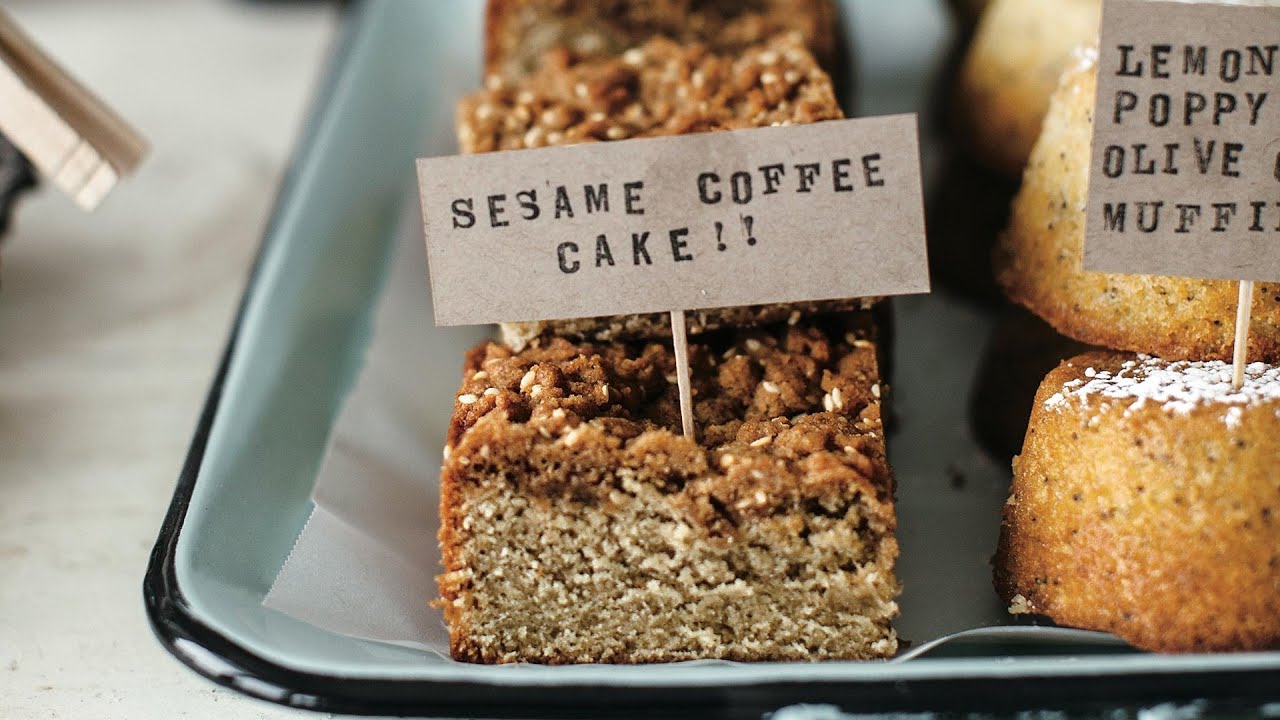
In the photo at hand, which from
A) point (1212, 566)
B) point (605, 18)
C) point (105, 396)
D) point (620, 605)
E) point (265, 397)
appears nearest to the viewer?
point (1212, 566)

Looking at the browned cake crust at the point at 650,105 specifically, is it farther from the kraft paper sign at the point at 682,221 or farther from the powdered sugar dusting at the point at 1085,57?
the powdered sugar dusting at the point at 1085,57

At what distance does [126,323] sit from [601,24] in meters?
1.08

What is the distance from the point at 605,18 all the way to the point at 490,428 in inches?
44.5

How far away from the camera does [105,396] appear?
1943 mm

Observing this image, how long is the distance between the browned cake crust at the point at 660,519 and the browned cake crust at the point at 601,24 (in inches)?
35.6

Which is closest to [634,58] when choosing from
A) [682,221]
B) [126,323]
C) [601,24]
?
[601,24]

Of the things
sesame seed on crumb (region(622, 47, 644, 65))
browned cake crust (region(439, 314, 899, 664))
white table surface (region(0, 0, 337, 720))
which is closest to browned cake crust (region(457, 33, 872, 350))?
sesame seed on crumb (region(622, 47, 644, 65))

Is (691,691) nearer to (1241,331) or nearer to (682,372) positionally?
(682,372)

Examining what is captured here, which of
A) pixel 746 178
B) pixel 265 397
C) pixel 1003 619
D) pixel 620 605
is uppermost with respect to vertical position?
pixel 746 178

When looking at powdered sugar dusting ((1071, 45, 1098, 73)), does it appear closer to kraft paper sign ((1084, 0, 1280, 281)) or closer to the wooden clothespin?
kraft paper sign ((1084, 0, 1280, 281))

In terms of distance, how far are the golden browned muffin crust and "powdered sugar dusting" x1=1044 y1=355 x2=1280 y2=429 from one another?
0.75 meters

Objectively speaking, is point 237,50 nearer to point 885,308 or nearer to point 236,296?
point 236,296

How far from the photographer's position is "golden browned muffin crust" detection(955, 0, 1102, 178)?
195 centimetres

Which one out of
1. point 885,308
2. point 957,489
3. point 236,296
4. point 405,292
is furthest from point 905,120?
point 236,296
